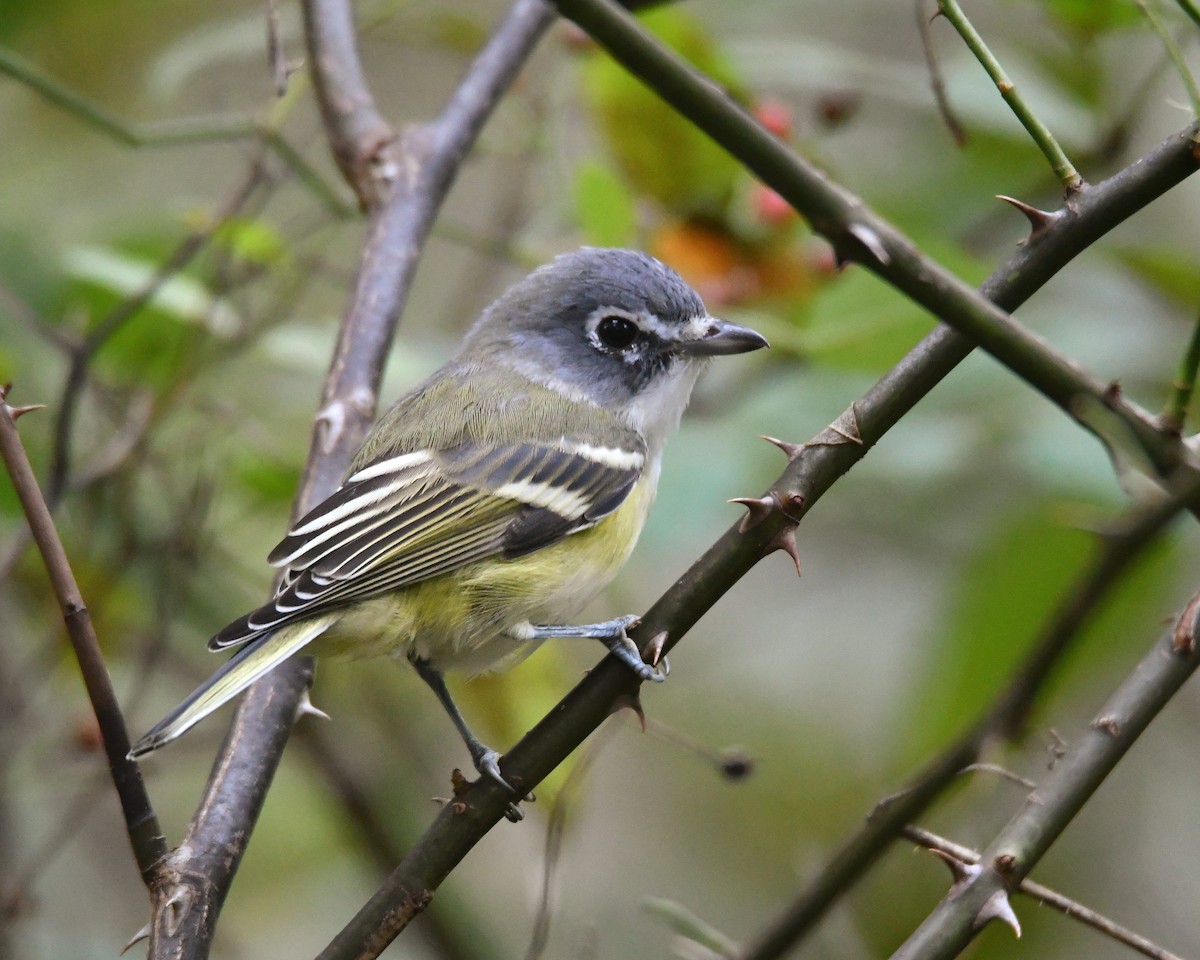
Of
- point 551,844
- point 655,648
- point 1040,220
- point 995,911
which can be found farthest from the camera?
point 551,844

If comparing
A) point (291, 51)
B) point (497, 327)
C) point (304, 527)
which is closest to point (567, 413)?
point (497, 327)

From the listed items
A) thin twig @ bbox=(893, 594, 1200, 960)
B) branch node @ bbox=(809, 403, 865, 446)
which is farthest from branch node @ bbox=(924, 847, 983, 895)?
branch node @ bbox=(809, 403, 865, 446)

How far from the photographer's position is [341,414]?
3.12 metres

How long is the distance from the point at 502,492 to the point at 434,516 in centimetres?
18

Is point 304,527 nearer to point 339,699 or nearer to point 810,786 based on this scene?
point 339,699

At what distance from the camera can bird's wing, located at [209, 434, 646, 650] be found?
2.70 meters

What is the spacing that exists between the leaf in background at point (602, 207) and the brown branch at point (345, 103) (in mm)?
495

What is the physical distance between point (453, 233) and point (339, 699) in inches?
68.6

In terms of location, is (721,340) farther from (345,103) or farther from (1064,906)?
(1064,906)

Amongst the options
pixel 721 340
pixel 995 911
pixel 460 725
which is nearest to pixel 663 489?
pixel 721 340

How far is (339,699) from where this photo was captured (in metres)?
4.75

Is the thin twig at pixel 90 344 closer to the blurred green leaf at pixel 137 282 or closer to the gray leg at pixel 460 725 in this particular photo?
the blurred green leaf at pixel 137 282

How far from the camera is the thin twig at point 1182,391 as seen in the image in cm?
149

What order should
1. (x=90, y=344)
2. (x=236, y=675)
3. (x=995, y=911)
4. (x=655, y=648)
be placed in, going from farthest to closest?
(x=90, y=344) → (x=236, y=675) → (x=655, y=648) → (x=995, y=911)
